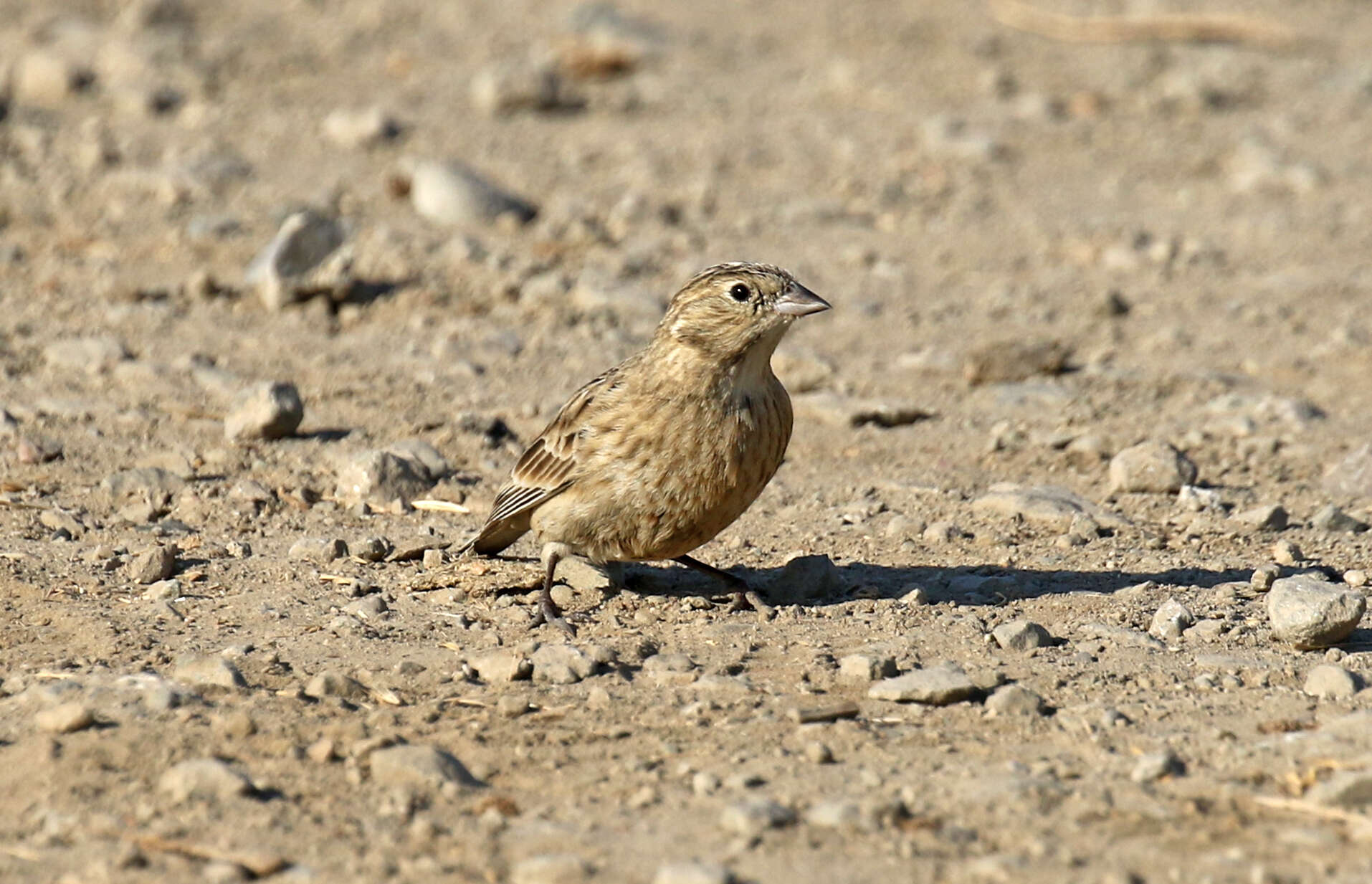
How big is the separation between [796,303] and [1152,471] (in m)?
2.05

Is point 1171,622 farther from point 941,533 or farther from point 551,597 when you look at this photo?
point 551,597

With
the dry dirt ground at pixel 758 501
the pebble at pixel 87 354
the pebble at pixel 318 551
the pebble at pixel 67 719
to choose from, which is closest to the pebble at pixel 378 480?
the dry dirt ground at pixel 758 501

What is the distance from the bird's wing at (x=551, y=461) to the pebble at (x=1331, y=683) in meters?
2.41

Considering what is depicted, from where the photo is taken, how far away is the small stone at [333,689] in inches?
202

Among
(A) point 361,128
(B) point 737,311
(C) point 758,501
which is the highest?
(B) point 737,311

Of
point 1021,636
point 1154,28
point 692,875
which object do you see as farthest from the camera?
point 1154,28

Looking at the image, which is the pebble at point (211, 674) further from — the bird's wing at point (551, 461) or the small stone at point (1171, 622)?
the small stone at point (1171, 622)

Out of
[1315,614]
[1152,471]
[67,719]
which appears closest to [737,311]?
[1315,614]

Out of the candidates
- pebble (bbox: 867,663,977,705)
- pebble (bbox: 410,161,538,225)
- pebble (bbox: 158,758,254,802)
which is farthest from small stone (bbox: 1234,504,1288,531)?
pebble (bbox: 410,161,538,225)

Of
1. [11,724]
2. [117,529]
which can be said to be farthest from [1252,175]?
[11,724]

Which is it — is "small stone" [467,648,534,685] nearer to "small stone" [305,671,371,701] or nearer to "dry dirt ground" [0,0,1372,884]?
"dry dirt ground" [0,0,1372,884]

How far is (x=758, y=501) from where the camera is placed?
7.45 m

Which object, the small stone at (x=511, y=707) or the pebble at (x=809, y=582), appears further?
the pebble at (x=809, y=582)

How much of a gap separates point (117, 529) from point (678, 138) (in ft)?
22.5
